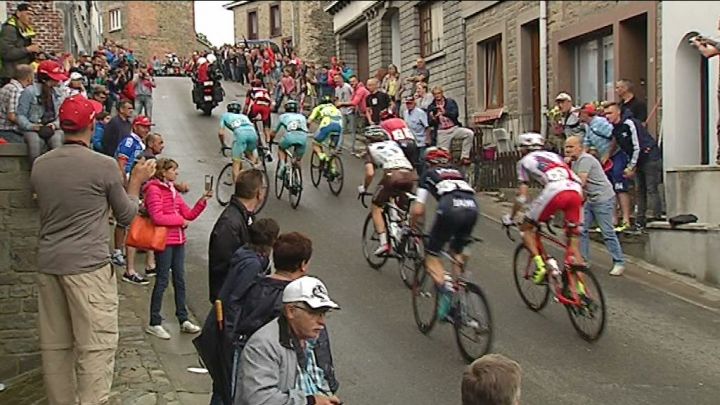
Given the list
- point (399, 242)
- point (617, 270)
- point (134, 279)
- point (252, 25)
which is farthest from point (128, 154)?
point (252, 25)

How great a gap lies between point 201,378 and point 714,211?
7050 mm

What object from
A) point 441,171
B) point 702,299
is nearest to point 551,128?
point 702,299

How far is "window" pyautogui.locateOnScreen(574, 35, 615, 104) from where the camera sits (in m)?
17.3

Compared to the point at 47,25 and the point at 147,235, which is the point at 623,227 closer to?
the point at 147,235

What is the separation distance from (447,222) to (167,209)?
2.65 meters

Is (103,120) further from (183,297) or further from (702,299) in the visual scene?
(702,299)

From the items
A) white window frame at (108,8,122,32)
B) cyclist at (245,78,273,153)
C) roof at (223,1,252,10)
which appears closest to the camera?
cyclist at (245,78,273,153)

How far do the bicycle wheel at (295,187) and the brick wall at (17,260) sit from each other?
23.7 ft

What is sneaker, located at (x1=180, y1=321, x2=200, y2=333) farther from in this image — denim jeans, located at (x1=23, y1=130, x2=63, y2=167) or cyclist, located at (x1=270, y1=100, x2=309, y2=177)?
cyclist, located at (x1=270, y1=100, x2=309, y2=177)

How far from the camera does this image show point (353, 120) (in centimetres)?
2281

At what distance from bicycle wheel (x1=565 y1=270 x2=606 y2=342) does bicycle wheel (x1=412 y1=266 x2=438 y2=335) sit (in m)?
1.30

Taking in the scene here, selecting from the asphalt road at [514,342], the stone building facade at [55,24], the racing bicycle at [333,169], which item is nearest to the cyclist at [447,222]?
the asphalt road at [514,342]

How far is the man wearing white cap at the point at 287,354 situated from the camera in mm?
3979

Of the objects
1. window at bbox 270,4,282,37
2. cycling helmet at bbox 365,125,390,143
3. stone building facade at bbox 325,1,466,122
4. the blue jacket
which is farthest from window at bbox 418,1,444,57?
window at bbox 270,4,282,37
